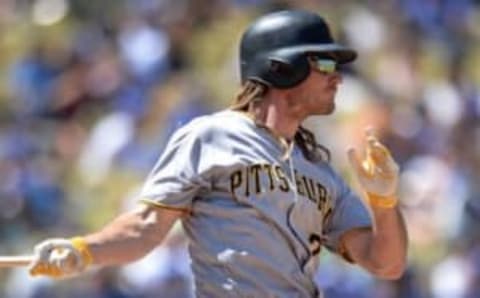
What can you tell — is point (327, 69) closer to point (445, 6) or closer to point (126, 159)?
point (126, 159)

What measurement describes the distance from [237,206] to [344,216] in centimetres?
42

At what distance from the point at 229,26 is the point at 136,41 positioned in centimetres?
63

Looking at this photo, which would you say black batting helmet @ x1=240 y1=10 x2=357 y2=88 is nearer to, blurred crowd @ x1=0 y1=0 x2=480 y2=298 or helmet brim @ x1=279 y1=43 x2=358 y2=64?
helmet brim @ x1=279 y1=43 x2=358 y2=64

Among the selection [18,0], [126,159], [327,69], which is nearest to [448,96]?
[126,159]

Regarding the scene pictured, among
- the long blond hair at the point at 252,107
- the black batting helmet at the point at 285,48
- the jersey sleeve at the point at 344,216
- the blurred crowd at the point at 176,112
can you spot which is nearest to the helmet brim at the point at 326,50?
the black batting helmet at the point at 285,48

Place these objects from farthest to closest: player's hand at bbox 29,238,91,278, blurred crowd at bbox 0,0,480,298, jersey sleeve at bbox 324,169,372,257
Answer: blurred crowd at bbox 0,0,480,298, jersey sleeve at bbox 324,169,372,257, player's hand at bbox 29,238,91,278

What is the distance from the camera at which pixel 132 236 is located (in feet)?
16.8

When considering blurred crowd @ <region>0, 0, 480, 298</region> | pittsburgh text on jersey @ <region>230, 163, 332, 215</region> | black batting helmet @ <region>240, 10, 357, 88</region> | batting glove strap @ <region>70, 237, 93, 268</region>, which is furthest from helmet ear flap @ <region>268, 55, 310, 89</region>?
blurred crowd @ <region>0, 0, 480, 298</region>

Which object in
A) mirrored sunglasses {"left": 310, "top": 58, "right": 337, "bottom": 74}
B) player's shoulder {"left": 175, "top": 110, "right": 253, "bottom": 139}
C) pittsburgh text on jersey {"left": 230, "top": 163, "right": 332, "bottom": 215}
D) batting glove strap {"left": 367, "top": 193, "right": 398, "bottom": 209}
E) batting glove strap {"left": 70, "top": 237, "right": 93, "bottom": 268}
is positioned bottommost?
batting glove strap {"left": 367, "top": 193, "right": 398, "bottom": 209}

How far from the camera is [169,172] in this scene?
5.13 m

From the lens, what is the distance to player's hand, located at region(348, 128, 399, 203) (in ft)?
17.2

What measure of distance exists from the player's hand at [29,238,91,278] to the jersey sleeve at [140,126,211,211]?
24cm

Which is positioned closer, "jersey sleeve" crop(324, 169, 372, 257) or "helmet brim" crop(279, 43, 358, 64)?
"helmet brim" crop(279, 43, 358, 64)

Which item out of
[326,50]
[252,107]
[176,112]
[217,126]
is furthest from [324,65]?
[176,112]
